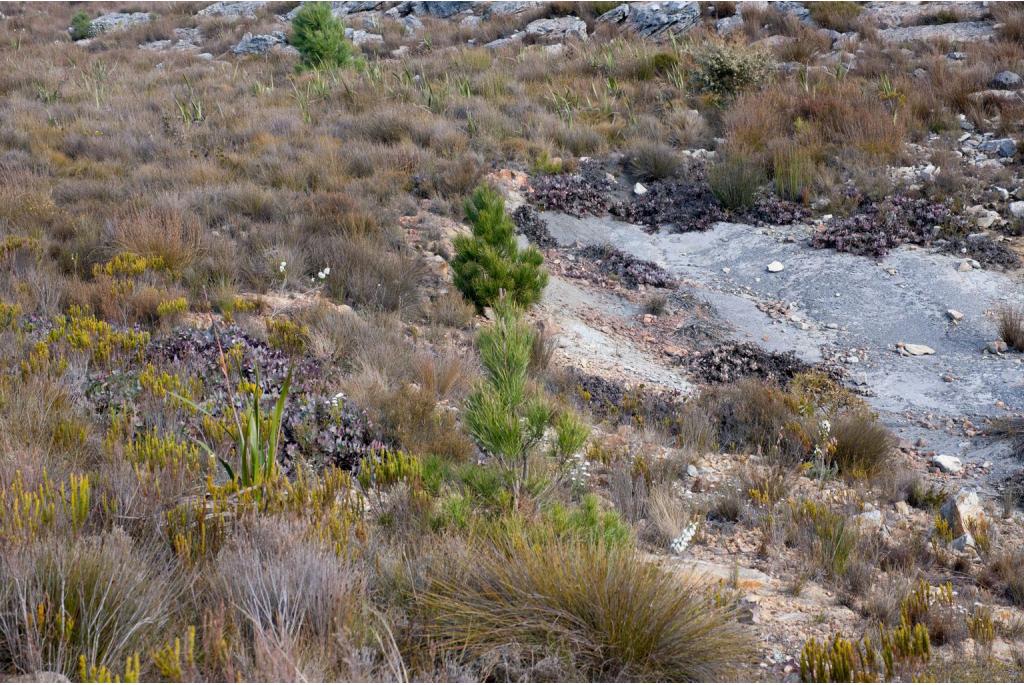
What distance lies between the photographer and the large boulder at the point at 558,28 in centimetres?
1964

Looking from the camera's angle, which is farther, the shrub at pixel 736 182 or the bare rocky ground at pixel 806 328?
the shrub at pixel 736 182

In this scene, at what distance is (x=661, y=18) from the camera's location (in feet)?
62.6

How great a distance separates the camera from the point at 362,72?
15781 millimetres

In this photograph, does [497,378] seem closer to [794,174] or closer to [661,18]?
[794,174]

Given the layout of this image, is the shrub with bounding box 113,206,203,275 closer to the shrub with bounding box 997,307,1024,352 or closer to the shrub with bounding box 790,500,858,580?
the shrub with bounding box 790,500,858,580

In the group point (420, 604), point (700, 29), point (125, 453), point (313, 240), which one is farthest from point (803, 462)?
point (700, 29)

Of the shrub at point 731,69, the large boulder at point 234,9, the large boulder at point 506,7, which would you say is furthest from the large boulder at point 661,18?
the large boulder at point 234,9

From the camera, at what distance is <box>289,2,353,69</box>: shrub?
1647 centimetres

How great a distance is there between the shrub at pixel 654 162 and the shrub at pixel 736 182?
0.66m

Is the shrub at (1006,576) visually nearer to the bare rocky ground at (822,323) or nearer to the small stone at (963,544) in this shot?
the small stone at (963,544)

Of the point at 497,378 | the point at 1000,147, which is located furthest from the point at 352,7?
the point at 497,378

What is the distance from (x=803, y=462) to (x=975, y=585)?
5.18 ft

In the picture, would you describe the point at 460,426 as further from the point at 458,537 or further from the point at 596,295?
A: the point at 596,295

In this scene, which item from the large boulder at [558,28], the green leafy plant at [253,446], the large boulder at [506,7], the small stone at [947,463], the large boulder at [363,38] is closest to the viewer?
the green leafy plant at [253,446]
